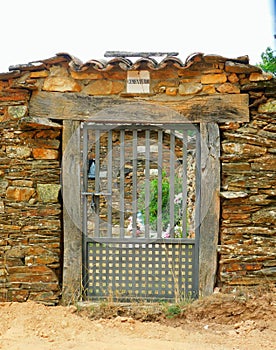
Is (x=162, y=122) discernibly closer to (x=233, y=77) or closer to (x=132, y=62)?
(x=132, y=62)

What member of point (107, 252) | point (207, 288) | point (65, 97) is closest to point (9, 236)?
point (107, 252)

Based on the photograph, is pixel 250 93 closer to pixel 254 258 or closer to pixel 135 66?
pixel 135 66

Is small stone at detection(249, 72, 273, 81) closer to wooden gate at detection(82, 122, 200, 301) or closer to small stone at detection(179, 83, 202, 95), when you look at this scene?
small stone at detection(179, 83, 202, 95)

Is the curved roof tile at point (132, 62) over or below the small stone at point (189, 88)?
over

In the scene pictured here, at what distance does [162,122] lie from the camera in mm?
4117

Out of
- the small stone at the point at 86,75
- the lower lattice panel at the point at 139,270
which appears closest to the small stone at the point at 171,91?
the small stone at the point at 86,75

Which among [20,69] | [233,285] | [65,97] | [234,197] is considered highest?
[20,69]

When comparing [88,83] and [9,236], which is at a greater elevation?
[88,83]

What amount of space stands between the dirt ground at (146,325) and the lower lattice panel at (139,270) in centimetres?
20

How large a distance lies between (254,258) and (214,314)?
2.37 feet

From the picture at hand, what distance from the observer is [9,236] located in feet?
13.7

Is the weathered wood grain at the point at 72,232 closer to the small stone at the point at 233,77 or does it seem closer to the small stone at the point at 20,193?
the small stone at the point at 20,193

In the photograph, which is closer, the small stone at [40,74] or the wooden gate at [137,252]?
the small stone at [40,74]

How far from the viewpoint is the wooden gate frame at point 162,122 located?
4.11 m
